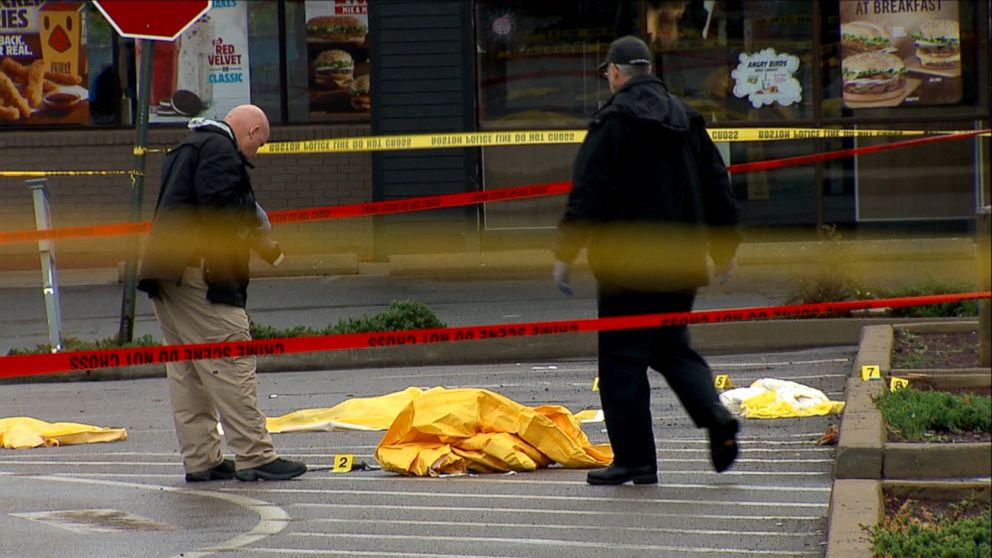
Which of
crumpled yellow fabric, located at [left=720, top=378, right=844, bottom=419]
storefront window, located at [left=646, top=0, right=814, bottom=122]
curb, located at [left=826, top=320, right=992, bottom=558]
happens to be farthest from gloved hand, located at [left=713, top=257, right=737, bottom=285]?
storefront window, located at [left=646, top=0, right=814, bottom=122]

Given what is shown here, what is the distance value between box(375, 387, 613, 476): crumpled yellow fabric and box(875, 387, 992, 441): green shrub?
132 centimetres

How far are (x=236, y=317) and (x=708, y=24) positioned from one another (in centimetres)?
1056

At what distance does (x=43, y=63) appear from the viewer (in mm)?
17625

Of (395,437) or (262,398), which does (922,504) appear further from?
(262,398)

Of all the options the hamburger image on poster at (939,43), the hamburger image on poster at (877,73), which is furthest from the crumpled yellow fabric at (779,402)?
the hamburger image on poster at (939,43)

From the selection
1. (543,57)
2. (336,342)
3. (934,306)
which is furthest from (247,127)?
(543,57)

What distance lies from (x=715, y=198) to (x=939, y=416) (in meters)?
1.33

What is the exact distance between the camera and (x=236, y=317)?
750 centimetres

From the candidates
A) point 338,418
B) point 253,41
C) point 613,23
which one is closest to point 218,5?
point 253,41

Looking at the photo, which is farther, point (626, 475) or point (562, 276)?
point (626, 475)

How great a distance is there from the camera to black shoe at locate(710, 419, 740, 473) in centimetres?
681

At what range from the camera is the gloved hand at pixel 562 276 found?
682 centimetres

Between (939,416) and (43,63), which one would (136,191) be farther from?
(939,416)

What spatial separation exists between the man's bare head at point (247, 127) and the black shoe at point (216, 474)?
143 cm
